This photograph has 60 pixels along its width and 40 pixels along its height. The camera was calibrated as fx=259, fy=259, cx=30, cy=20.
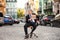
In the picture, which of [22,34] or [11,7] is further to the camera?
[11,7]

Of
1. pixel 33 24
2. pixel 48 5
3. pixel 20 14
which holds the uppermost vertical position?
pixel 33 24

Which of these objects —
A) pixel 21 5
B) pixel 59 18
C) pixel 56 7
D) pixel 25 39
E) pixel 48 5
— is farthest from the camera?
pixel 21 5

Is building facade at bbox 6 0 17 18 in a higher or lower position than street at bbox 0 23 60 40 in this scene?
lower

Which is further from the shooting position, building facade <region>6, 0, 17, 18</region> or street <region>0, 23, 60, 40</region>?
building facade <region>6, 0, 17, 18</region>

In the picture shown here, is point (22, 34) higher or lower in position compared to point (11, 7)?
higher

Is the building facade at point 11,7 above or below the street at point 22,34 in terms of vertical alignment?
below

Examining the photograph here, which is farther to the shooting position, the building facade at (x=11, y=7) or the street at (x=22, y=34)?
the building facade at (x=11, y=7)

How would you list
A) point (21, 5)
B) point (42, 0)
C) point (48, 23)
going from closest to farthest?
1. point (48, 23)
2. point (42, 0)
3. point (21, 5)

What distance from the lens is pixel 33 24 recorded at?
47.2ft

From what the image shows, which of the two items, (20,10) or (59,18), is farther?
(20,10)

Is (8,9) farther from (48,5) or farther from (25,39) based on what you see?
(25,39)

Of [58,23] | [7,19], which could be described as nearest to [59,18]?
[58,23]

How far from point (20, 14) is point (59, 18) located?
Result: 11974 cm

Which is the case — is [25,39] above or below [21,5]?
above
